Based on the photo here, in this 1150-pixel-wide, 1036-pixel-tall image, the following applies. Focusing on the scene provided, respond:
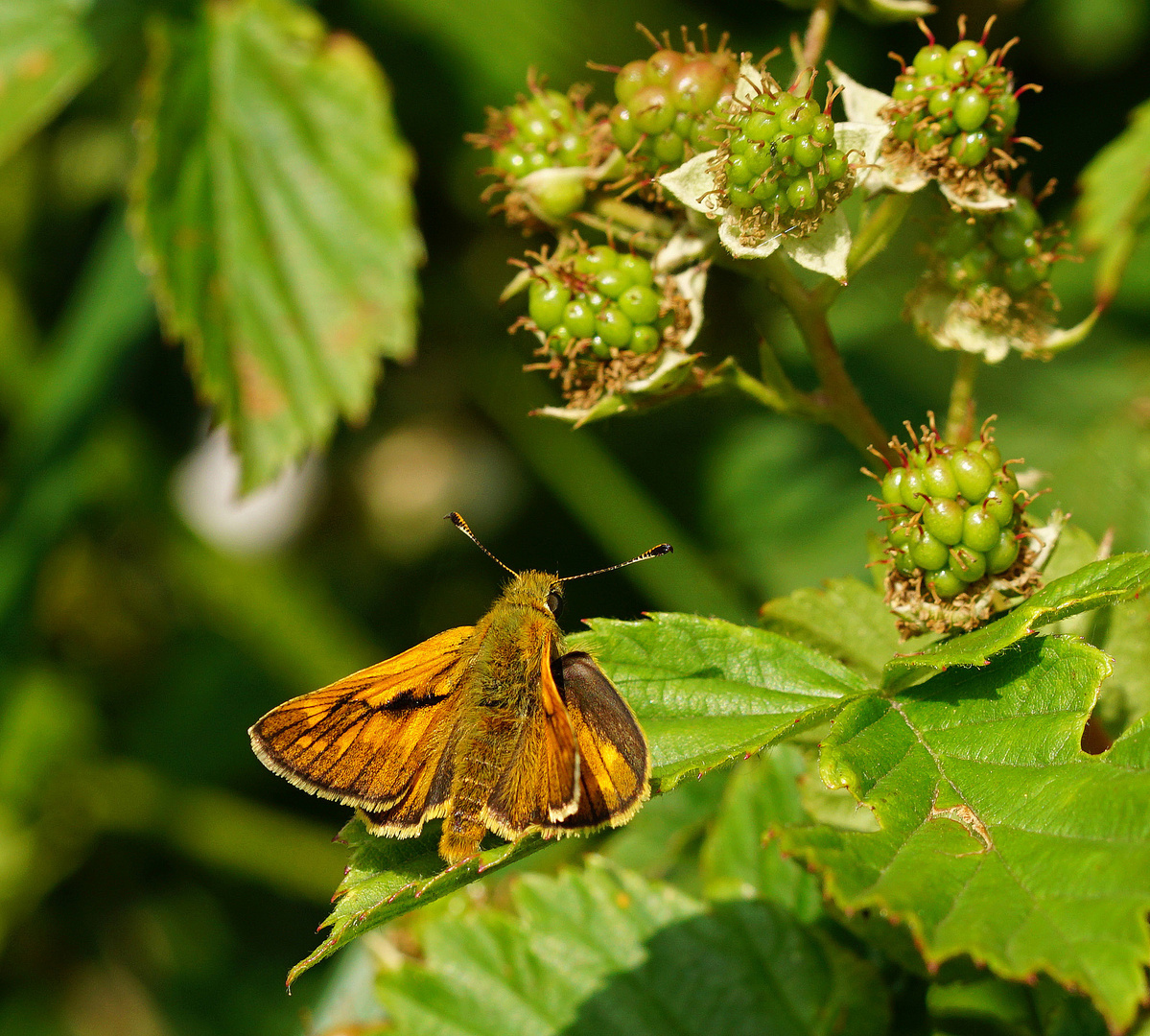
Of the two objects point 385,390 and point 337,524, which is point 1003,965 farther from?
point 337,524

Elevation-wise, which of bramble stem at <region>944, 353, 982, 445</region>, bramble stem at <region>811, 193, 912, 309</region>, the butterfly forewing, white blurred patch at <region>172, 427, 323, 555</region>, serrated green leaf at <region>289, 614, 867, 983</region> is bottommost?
white blurred patch at <region>172, 427, 323, 555</region>

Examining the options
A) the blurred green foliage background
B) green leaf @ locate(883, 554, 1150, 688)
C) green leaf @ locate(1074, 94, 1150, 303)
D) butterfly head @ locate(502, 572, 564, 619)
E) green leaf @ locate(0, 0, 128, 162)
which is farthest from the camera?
the blurred green foliage background

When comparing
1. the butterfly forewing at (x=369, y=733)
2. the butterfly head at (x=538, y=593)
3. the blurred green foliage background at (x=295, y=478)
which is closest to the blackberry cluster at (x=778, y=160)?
the butterfly head at (x=538, y=593)

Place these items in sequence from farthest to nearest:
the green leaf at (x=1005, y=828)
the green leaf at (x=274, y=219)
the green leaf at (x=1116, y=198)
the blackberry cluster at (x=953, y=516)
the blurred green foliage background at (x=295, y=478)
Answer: the blurred green foliage background at (x=295, y=478)
the green leaf at (x=274, y=219)
the green leaf at (x=1116, y=198)
the blackberry cluster at (x=953, y=516)
the green leaf at (x=1005, y=828)

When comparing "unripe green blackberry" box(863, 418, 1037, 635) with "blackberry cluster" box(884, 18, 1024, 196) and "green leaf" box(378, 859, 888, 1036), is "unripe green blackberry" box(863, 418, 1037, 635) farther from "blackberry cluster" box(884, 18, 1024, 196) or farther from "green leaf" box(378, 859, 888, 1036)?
"green leaf" box(378, 859, 888, 1036)

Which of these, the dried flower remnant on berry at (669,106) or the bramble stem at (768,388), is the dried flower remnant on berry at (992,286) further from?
the dried flower remnant on berry at (669,106)

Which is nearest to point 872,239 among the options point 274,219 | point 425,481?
point 274,219

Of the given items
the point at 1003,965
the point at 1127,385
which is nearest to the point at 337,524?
the point at 1127,385

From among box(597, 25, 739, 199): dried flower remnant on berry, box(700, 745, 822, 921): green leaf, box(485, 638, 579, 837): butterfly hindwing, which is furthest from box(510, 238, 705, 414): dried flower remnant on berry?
box(700, 745, 822, 921): green leaf
